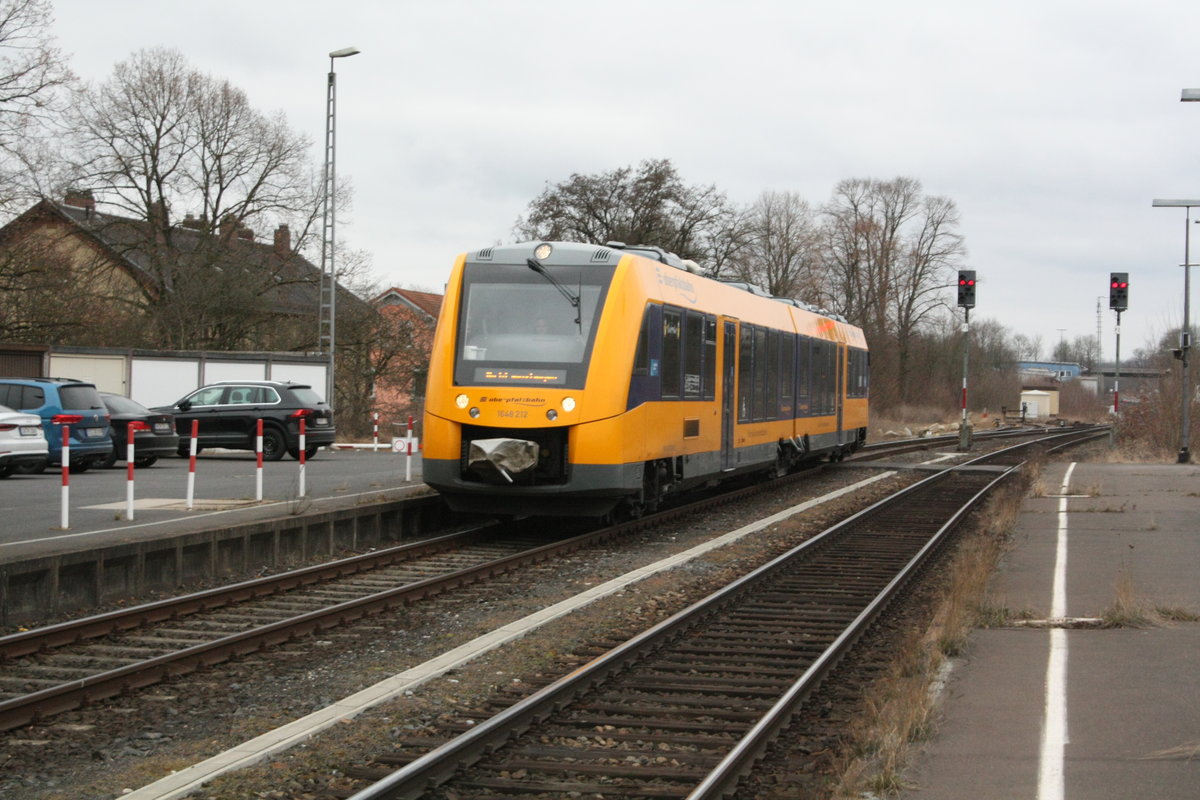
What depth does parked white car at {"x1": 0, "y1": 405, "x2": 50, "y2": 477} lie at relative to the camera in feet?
61.9

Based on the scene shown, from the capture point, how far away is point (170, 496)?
16781mm

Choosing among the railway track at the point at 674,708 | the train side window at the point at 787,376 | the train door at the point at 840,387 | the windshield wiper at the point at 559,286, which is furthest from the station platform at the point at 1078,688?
the train door at the point at 840,387

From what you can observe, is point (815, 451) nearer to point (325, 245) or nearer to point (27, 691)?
point (325, 245)

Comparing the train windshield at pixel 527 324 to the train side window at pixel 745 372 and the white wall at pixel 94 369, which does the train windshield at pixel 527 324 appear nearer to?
the train side window at pixel 745 372

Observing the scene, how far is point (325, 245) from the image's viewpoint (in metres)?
30.1

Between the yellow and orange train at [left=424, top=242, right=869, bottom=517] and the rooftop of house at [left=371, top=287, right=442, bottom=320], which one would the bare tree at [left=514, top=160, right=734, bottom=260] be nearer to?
the rooftop of house at [left=371, top=287, right=442, bottom=320]

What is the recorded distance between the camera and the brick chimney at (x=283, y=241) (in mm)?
44344

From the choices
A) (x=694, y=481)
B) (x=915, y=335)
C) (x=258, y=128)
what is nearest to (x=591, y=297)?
(x=694, y=481)

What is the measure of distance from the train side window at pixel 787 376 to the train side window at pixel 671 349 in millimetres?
5882

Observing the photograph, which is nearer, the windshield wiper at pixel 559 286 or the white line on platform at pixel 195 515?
the white line on platform at pixel 195 515

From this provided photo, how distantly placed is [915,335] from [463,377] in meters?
59.7

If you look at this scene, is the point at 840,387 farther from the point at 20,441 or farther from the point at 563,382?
the point at 20,441

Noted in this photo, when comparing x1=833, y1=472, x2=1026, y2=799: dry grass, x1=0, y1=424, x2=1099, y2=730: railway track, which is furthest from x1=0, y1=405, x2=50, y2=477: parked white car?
x1=833, y1=472, x2=1026, y2=799: dry grass

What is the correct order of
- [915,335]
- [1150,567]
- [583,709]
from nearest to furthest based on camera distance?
[583,709]
[1150,567]
[915,335]
